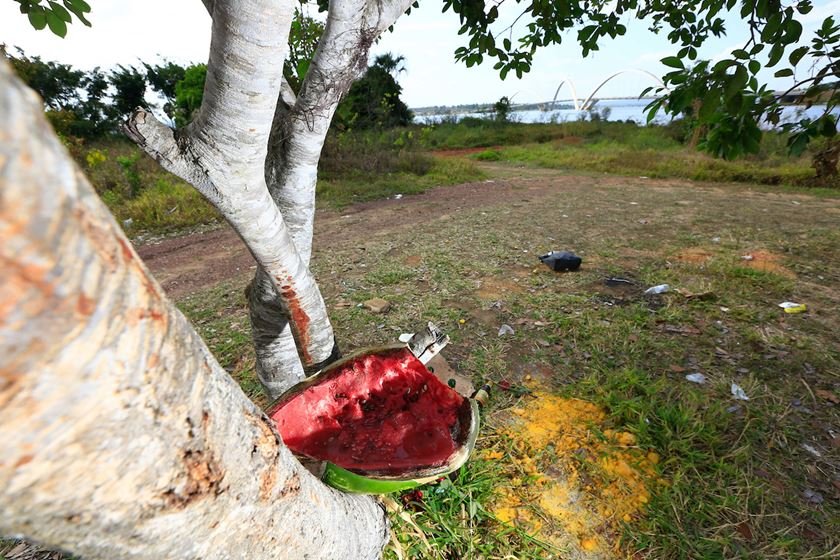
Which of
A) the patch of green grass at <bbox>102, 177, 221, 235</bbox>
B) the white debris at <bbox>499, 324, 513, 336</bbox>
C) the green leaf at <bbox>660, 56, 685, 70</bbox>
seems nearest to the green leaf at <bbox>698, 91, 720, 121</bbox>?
the green leaf at <bbox>660, 56, 685, 70</bbox>

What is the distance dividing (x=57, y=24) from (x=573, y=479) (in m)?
2.66

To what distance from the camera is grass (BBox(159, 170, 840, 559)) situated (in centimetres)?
147

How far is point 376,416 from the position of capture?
124 centimetres

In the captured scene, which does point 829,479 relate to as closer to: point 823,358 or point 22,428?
point 823,358

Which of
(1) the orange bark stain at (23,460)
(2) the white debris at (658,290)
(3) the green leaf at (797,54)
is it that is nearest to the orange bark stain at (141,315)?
(1) the orange bark stain at (23,460)

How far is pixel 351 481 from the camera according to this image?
0.86 meters

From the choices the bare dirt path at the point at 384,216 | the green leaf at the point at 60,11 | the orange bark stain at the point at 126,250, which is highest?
the green leaf at the point at 60,11

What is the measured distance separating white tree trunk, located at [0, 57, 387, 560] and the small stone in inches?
97.2

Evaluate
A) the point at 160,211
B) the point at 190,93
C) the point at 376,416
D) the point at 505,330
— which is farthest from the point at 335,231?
the point at 190,93

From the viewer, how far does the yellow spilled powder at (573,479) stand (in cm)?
149

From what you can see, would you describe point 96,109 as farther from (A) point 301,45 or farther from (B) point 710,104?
(B) point 710,104

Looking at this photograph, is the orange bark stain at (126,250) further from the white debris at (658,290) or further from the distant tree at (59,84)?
the distant tree at (59,84)

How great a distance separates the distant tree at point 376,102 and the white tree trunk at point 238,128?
25.9 ft

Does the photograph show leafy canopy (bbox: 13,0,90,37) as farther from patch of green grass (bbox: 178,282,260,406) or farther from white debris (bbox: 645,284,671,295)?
white debris (bbox: 645,284,671,295)
